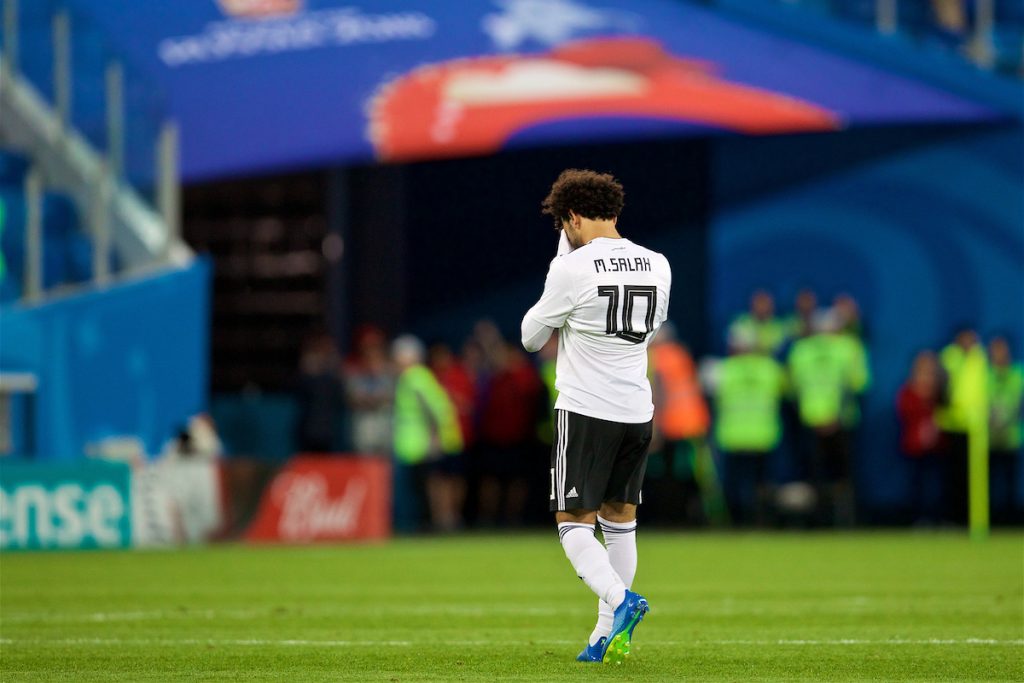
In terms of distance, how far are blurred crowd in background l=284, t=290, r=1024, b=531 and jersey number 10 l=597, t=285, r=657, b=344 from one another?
12104 mm

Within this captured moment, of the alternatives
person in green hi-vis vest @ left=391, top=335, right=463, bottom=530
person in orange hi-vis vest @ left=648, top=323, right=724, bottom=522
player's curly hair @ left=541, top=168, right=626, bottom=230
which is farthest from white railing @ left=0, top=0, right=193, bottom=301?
player's curly hair @ left=541, top=168, right=626, bottom=230

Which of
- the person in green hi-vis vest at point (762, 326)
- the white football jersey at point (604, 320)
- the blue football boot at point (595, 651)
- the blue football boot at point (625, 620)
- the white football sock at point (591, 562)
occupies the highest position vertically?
the person in green hi-vis vest at point (762, 326)

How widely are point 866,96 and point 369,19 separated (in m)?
5.24

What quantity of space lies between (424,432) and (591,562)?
13.6 meters

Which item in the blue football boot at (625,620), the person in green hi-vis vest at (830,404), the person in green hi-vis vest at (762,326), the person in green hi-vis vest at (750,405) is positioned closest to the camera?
the blue football boot at (625,620)

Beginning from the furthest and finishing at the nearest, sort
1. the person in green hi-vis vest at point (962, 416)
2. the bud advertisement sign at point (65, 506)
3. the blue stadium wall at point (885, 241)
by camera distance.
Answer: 1. the blue stadium wall at point (885, 241)
2. the person in green hi-vis vest at point (962, 416)
3. the bud advertisement sign at point (65, 506)

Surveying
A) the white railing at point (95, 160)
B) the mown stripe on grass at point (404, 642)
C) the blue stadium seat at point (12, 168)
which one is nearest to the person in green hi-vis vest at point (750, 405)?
the white railing at point (95, 160)

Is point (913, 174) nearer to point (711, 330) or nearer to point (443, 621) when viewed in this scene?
point (711, 330)

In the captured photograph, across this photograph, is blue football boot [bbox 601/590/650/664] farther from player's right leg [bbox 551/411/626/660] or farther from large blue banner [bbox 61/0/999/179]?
large blue banner [bbox 61/0/999/179]

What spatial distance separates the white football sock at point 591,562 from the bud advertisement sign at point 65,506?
31.3 feet

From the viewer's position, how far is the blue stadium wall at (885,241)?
832 inches

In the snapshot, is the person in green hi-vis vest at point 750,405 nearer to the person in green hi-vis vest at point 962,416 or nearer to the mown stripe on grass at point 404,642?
the person in green hi-vis vest at point 962,416

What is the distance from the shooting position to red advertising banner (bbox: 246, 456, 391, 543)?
58.7 feet

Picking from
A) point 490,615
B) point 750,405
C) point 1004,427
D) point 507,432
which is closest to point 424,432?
point 507,432
